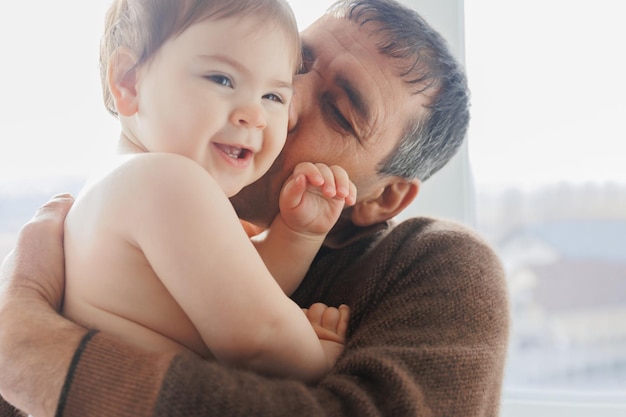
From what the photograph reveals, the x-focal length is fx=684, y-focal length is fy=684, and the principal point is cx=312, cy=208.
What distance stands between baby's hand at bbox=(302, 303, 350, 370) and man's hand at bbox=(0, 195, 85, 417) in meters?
0.34

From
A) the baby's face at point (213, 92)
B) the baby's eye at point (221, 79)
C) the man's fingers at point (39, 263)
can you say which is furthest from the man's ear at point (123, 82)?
the man's fingers at point (39, 263)

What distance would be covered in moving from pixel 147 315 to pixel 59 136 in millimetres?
1217

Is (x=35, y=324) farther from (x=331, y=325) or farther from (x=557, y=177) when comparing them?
(x=557, y=177)

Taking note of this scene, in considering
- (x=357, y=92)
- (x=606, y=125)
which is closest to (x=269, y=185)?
(x=357, y=92)

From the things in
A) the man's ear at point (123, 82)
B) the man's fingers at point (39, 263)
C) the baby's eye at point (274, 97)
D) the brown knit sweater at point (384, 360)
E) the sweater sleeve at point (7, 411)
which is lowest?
the sweater sleeve at point (7, 411)

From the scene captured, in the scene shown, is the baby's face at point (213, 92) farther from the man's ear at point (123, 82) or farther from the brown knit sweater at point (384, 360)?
the brown knit sweater at point (384, 360)

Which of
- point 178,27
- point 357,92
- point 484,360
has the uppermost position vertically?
point 178,27

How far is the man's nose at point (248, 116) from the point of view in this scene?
91 centimetres

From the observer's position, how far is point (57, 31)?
189 centimetres

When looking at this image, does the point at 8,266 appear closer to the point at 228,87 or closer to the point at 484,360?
the point at 228,87

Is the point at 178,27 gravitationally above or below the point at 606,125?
above

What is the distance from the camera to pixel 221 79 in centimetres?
91

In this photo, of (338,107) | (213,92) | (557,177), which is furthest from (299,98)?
(557,177)

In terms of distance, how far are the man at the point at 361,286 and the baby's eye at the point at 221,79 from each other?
0.88 feet
